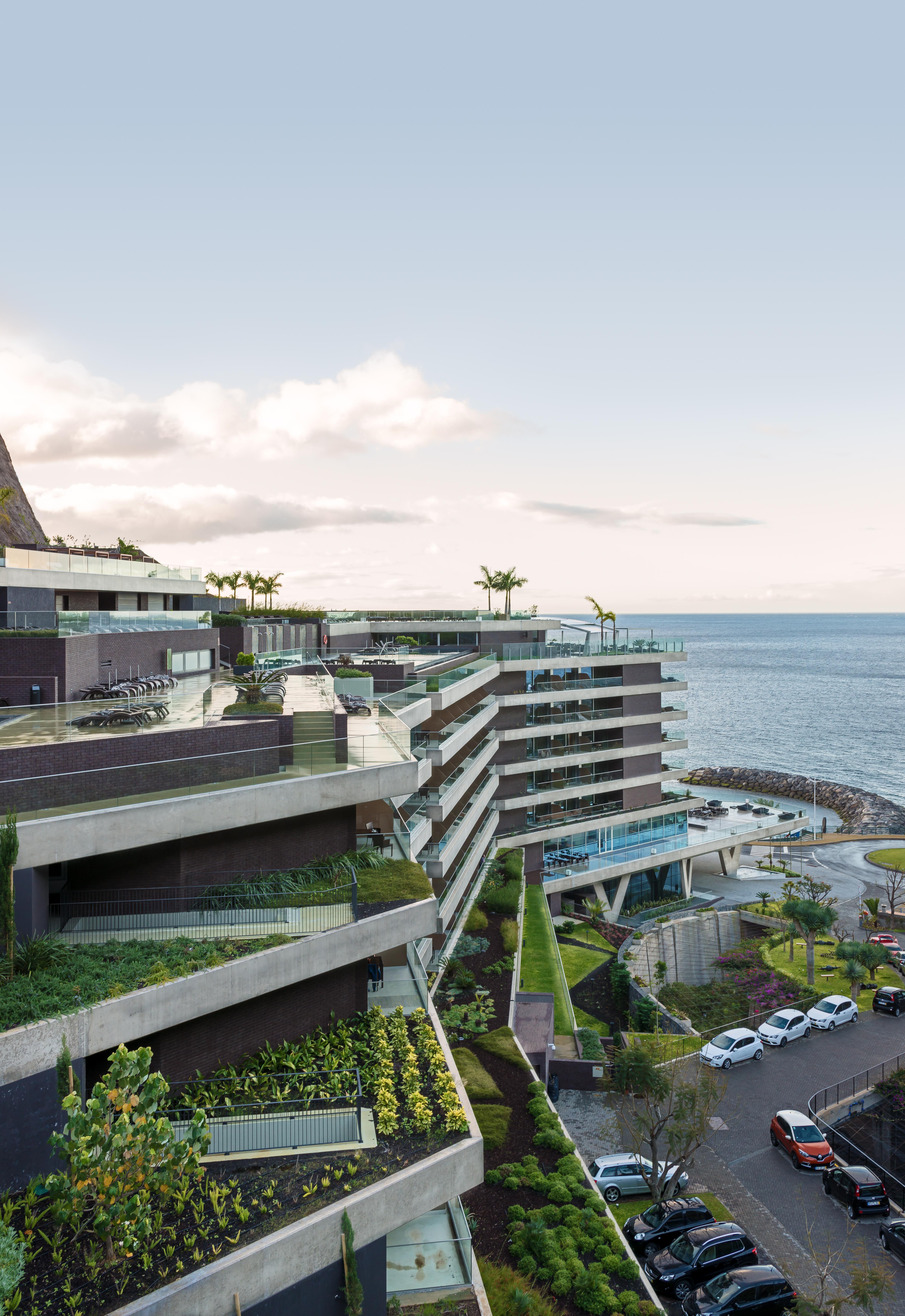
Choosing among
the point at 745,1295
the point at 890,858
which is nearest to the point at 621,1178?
the point at 745,1295

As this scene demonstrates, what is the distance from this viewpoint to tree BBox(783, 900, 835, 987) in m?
45.1

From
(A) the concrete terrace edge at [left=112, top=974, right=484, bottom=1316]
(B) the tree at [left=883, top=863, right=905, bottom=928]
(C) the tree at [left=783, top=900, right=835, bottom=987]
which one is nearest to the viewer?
(A) the concrete terrace edge at [left=112, top=974, right=484, bottom=1316]

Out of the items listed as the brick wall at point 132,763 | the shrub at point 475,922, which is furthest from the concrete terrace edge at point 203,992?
the shrub at point 475,922

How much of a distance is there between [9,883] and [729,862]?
64.7 m

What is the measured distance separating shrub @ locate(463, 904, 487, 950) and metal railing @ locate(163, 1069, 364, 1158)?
24.4 meters

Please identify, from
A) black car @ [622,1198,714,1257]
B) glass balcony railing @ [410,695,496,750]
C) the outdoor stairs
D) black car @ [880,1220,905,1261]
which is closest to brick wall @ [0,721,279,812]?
the outdoor stairs

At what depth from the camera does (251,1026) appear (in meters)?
19.7

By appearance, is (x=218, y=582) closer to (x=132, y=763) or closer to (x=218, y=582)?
(x=218, y=582)

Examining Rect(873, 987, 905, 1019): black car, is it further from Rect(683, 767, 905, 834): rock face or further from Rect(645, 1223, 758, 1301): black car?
Rect(683, 767, 905, 834): rock face

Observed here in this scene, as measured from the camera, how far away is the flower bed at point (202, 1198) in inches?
513

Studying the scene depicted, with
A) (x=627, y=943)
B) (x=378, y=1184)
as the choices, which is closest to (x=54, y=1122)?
(x=378, y=1184)

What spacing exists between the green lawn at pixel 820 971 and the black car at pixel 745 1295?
23.5 metres

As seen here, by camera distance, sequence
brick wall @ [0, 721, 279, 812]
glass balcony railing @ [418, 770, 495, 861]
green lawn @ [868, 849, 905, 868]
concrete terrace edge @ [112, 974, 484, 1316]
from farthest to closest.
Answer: green lawn @ [868, 849, 905, 868]
glass balcony railing @ [418, 770, 495, 861]
brick wall @ [0, 721, 279, 812]
concrete terrace edge @ [112, 974, 484, 1316]

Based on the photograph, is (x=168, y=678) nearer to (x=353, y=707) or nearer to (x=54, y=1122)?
(x=353, y=707)
